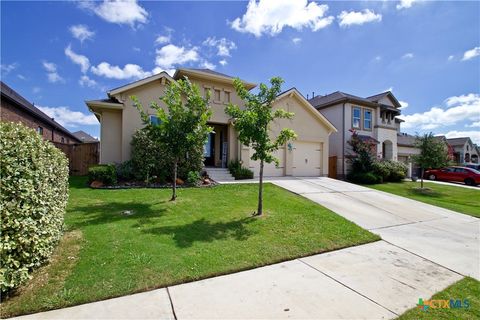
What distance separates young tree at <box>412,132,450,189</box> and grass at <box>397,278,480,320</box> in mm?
15723

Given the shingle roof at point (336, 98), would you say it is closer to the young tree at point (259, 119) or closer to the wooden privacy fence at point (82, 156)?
the young tree at point (259, 119)

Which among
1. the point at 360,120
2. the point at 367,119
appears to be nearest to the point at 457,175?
the point at 367,119

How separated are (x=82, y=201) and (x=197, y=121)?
442cm

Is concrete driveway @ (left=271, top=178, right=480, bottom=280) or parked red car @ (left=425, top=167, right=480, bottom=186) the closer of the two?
concrete driveway @ (left=271, top=178, right=480, bottom=280)

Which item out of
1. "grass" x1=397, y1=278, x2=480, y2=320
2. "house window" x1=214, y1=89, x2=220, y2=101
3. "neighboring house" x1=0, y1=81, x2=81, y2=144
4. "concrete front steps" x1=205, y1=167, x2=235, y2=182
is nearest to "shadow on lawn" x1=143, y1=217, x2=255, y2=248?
"grass" x1=397, y1=278, x2=480, y2=320

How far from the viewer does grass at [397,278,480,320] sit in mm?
2998

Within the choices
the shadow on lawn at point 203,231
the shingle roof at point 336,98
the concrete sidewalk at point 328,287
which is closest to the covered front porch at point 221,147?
the shadow on lawn at point 203,231

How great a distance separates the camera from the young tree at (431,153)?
16484mm

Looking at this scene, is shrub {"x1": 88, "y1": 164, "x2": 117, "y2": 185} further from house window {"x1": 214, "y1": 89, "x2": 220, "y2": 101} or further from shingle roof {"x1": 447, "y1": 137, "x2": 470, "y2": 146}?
shingle roof {"x1": 447, "y1": 137, "x2": 470, "y2": 146}

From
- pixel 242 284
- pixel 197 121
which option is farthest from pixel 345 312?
pixel 197 121

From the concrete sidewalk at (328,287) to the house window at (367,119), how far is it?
1605cm

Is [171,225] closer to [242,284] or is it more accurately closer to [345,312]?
[242,284]

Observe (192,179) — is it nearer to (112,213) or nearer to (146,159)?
(146,159)

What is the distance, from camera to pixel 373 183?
16891mm
